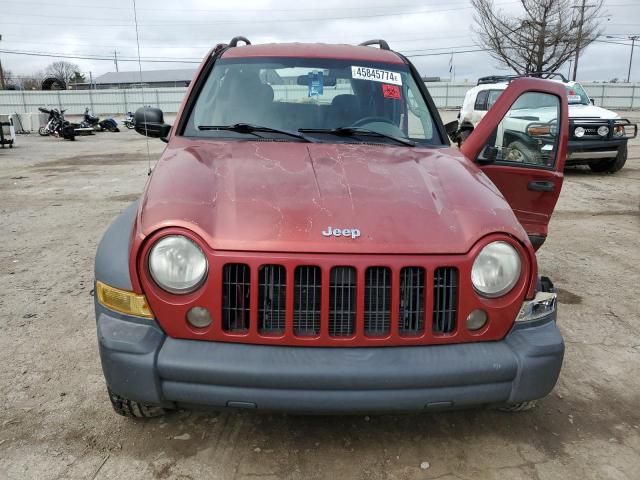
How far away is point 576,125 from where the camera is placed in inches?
410

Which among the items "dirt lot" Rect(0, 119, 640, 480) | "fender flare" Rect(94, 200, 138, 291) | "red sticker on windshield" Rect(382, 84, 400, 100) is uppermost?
"red sticker on windshield" Rect(382, 84, 400, 100)

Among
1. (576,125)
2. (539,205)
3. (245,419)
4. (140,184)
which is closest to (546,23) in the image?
(576,125)

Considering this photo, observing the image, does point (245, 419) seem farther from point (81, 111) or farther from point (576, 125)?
point (81, 111)

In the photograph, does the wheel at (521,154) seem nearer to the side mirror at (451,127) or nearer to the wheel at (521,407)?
the side mirror at (451,127)

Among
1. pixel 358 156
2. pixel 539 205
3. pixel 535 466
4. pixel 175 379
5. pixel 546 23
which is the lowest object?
pixel 535 466

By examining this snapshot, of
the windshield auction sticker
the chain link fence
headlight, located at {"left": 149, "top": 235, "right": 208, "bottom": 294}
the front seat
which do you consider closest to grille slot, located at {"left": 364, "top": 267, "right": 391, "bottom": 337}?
headlight, located at {"left": 149, "top": 235, "right": 208, "bottom": 294}

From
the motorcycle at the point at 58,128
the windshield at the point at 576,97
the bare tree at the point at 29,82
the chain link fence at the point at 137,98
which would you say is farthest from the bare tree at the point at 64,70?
the windshield at the point at 576,97

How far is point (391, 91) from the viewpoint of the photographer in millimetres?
3562

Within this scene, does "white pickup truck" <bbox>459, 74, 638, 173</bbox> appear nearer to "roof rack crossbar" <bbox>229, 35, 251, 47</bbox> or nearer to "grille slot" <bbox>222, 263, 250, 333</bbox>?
"roof rack crossbar" <bbox>229, 35, 251, 47</bbox>

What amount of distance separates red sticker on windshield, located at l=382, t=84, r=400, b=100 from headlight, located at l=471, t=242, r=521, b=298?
1636 millimetres

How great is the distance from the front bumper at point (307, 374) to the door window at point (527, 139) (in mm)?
1713

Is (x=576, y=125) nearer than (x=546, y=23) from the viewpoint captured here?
Yes

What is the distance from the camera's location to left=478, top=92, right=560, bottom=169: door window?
3508mm

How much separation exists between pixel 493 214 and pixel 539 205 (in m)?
1.32
